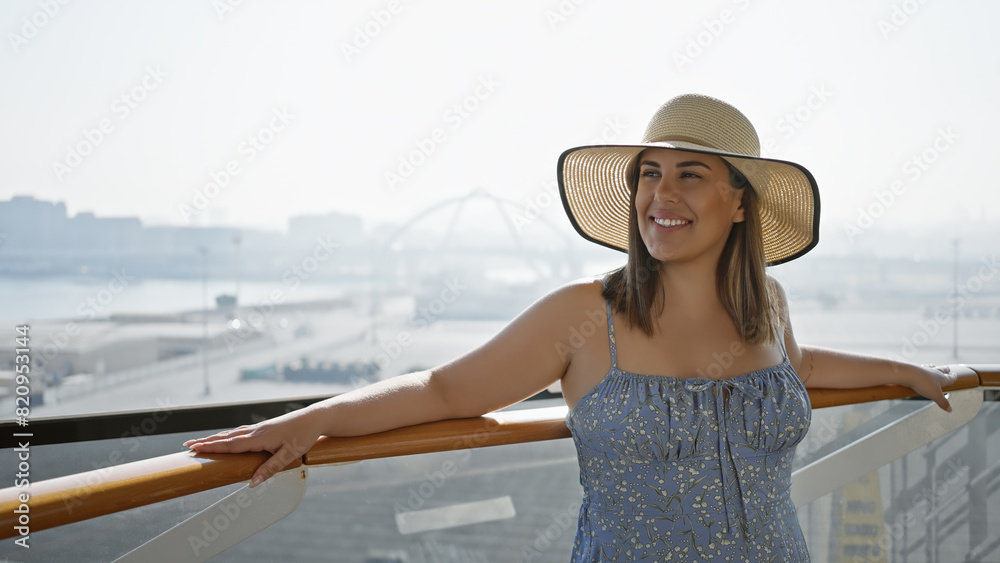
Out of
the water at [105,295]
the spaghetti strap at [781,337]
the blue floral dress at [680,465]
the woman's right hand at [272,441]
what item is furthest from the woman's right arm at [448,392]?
the water at [105,295]

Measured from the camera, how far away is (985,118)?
3.29m

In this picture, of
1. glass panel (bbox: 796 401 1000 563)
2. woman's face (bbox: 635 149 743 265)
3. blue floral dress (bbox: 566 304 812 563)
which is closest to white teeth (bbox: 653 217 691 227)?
woman's face (bbox: 635 149 743 265)

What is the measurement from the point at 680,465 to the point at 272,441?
71 cm

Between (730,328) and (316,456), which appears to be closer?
(316,456)

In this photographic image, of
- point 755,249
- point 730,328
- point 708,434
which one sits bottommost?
point 708,434

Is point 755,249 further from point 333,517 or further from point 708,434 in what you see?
point 333,517

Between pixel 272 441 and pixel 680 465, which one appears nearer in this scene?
pixel 272 441

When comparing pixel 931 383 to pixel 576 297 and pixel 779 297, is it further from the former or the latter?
pixel 576 297

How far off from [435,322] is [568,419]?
732 cm

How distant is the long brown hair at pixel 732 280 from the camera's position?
1297mm

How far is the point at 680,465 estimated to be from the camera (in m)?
1.19

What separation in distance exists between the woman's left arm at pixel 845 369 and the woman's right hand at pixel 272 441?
3.47 feet

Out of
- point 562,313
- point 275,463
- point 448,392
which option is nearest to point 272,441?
point 275,463

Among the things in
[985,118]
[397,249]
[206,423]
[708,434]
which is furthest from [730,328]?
[397,249]
